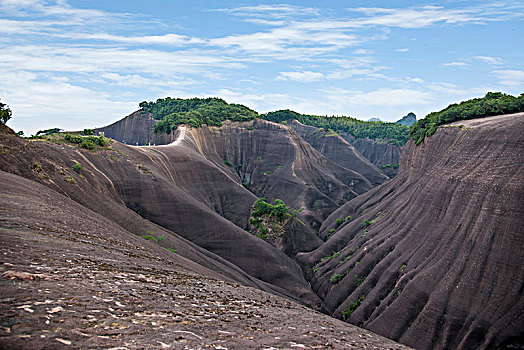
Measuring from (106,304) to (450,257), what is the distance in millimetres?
24370

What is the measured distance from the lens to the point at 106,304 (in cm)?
955

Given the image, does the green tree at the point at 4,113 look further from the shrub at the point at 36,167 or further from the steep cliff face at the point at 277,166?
the steep cliff face at the point at 277,166

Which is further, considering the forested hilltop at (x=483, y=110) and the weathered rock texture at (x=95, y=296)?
the forested hilltop at (x=483, y=110)

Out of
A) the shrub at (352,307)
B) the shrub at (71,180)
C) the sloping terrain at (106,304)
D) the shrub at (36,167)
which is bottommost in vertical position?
the shrub at (352,307)

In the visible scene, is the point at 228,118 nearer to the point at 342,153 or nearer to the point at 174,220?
the point at 342,153

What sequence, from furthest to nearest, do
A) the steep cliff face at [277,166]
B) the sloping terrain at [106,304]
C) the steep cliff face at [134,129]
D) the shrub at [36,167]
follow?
the steep cliff face at [134,129] < the steep cliff face at [277,166] < the shrub at [36,167] < the sloping terrain at [106,304]

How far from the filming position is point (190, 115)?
79625 mm

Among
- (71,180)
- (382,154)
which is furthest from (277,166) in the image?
(71,180)

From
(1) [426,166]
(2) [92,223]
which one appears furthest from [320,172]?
(2) [92,223]

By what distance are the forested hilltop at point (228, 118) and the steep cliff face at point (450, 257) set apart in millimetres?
48716

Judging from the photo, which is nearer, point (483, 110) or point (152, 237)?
point (152, 237)

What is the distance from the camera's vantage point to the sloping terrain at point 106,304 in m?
7.69

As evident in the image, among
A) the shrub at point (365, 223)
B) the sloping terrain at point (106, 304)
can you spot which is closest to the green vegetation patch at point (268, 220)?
the shrub at point (365, 223)

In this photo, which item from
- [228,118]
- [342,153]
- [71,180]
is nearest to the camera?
[71,180]
